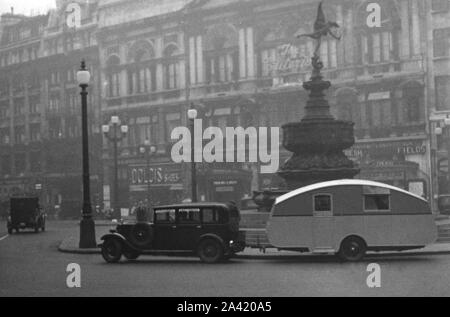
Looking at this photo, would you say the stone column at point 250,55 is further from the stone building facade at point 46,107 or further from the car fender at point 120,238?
the car fender at point 120,238

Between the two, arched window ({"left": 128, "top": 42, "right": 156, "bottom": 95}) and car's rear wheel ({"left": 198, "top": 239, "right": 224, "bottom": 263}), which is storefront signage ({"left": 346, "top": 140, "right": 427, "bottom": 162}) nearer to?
arched window ({"left": 128, "top": 42, "right": 156, "bottom": 95})

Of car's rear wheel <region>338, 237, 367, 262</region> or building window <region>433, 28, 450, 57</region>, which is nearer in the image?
car's rear wheel <region>338, 237, 367, 262</region>

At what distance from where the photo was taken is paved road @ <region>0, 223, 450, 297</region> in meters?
13.0

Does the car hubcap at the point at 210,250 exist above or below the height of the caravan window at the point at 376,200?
below

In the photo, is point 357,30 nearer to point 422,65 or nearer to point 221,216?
point 422,65

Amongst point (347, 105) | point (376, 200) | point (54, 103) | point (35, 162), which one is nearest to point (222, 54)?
point (347, 105)

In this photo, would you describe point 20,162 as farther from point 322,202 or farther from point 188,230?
point 322,202

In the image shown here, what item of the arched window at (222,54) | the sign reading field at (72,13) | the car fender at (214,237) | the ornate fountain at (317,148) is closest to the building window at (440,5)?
the arched window at (222,54)

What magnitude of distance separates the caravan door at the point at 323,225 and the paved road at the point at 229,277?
1.25ft

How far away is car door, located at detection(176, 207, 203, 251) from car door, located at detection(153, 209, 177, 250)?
0.13 meters

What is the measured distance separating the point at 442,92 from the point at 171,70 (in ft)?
63.0

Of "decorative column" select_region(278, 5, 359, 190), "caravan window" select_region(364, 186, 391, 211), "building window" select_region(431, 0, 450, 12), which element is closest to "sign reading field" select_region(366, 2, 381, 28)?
"building window" select_region(431, 0, 450, 12)

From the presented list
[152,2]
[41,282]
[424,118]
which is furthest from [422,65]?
[41,282]

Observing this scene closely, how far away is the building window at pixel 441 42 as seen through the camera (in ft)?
141
